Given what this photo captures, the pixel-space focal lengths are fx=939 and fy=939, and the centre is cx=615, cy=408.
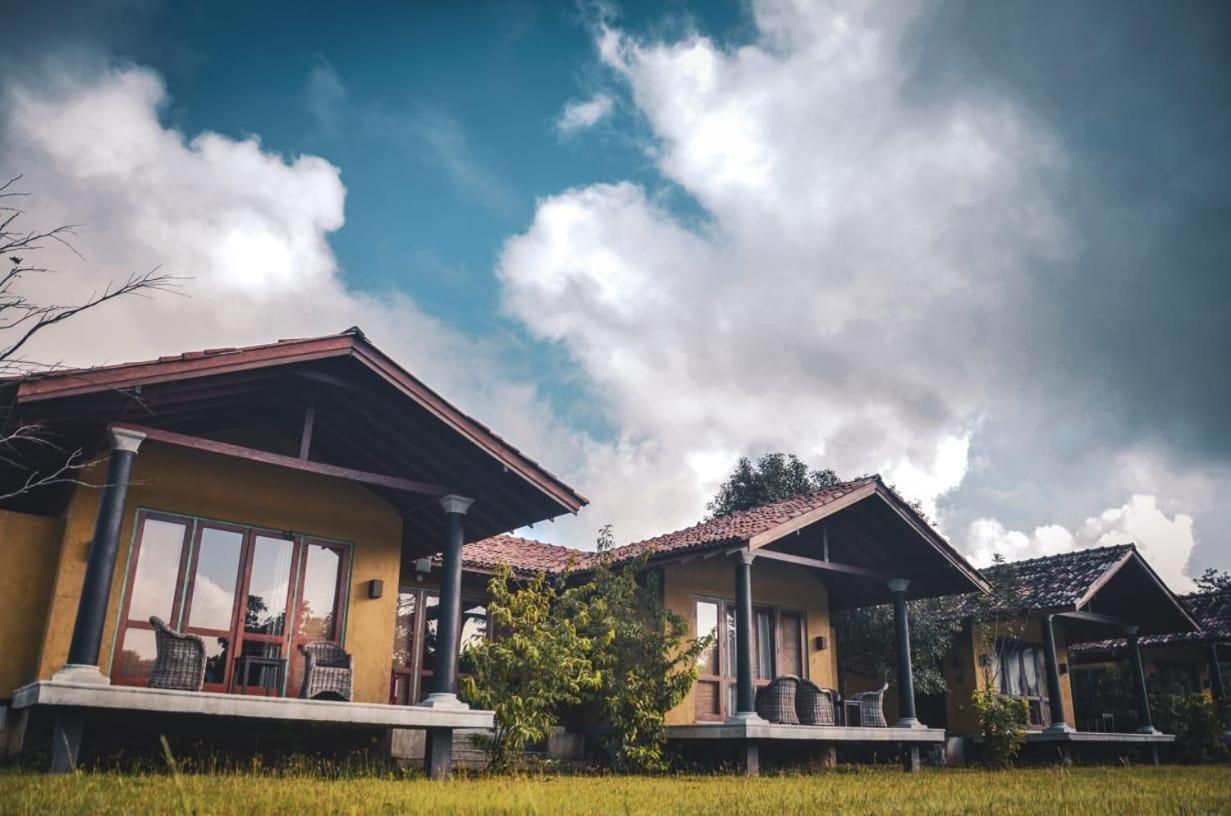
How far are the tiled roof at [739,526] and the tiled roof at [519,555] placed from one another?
3.81ft

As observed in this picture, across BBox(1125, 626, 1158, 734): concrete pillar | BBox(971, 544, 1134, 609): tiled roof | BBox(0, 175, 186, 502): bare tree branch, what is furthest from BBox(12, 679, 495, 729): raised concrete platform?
BBox(1125, 626, 1158, 734): concrete pillar

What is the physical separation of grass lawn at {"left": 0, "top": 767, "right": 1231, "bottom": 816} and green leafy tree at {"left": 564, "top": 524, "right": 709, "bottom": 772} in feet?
6.22

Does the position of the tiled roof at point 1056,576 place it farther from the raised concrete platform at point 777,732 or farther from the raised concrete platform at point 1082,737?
the raised concrete platform at point 777,732

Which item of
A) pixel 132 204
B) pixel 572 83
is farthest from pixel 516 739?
pixel 572 83

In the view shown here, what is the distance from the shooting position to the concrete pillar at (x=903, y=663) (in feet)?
52.0

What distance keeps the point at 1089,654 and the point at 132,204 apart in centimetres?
2588

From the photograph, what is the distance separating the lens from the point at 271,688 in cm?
1152

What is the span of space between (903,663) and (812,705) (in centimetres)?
282

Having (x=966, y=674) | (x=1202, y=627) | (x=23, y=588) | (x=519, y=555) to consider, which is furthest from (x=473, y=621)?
(x=1202, y=627)

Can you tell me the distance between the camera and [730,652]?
1611 cm

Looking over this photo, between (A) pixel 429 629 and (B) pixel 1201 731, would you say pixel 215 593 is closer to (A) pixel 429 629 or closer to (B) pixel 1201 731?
(A) pixel 429 629

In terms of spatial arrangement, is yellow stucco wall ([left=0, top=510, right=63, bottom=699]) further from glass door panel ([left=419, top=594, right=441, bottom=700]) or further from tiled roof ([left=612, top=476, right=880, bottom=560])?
tiled roof ([left=612, top=476, right=880, bottom=560])

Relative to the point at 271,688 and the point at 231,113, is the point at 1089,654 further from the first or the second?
the point at 231,113

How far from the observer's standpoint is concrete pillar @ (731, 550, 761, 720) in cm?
1318
